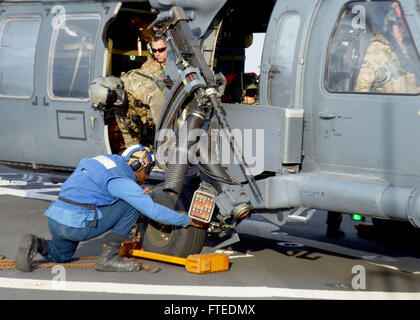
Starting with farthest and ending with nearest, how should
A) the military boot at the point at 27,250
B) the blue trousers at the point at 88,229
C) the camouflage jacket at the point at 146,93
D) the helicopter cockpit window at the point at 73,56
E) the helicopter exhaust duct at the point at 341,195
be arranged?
the helicopter cockpit window at the point at 73,56
the camouflage jacket at the point at 146,93
the blue trousers at the point at 88,229
the military boot at the point at 27,250
the helicopter exhaust duct at the point at 341,195

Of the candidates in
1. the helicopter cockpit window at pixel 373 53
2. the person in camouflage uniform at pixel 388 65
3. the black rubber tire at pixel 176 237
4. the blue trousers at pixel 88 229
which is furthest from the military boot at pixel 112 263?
the person in camouflage uniform at pixel 388 65

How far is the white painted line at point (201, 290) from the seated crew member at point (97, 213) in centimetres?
36

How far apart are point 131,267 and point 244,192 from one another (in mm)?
1313

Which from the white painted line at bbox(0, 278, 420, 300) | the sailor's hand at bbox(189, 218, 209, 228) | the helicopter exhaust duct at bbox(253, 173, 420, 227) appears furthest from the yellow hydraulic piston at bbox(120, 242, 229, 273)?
the helicopter exhaust duct at bbox(253, 173, 420, 227)

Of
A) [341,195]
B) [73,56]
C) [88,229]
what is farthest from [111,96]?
[341,195]

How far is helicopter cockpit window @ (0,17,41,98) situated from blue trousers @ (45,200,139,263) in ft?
9.96

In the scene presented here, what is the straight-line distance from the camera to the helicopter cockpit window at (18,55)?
9.07 metres

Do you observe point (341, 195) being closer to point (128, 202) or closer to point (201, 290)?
point (201, 290)

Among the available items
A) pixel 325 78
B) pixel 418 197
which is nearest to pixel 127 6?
pixel 325 78

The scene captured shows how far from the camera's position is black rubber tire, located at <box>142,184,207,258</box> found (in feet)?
22.5

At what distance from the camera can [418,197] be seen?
5.72 m

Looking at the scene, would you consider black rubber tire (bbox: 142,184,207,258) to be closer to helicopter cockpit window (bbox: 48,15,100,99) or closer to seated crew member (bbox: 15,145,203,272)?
seated crew member (bbox: 15,145,203,272)

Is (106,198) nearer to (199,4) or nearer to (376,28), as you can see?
(199,4)

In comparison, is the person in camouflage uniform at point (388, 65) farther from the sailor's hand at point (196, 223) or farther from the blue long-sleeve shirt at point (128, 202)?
the blue long-sleeve shirt at point (128, 202)
